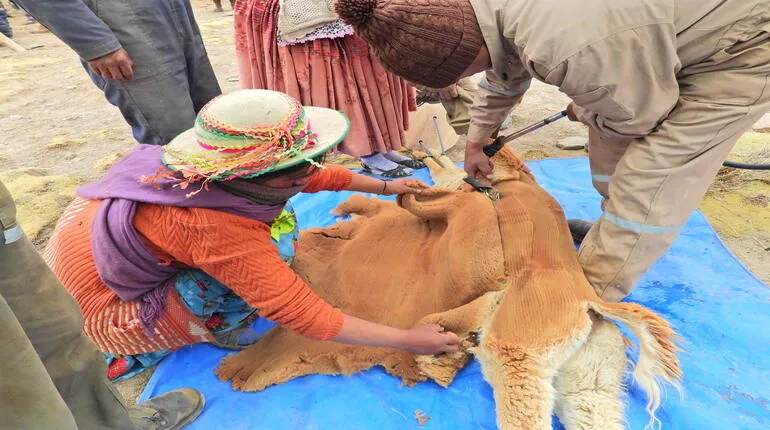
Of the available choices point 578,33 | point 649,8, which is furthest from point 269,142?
point 649,8

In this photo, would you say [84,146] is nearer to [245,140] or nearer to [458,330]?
[245,140]

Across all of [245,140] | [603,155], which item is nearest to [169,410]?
[245,140]

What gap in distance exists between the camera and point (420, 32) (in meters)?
1.22

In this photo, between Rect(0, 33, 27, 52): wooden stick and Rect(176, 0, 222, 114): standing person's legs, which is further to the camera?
Rect(0, 33, 27, 52): wooden stick

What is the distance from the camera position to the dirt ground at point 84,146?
2258 millimetres

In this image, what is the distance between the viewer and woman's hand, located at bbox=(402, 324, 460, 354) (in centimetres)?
136

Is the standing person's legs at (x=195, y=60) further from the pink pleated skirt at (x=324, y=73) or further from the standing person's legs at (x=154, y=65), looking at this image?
the pink pleated skirt at (x=324, y=73)

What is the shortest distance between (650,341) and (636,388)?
29 cm

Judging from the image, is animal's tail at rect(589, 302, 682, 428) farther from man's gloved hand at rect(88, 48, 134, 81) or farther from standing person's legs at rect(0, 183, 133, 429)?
man's gloved hand at rect(88, 48, 134, 81)

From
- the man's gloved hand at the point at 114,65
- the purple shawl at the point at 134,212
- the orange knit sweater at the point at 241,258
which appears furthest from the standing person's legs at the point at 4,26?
the orange knit sweater at the point at 241,258

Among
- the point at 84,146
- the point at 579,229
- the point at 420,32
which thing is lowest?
the point at 84,146

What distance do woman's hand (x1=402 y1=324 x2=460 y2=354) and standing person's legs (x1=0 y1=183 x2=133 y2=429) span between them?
0.76 m

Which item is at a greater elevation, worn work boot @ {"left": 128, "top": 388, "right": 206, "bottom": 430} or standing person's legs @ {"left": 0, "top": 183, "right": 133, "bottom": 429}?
standing person's legs @ {"left": 0, "top": 183, "right": 133, "bottom": 429}

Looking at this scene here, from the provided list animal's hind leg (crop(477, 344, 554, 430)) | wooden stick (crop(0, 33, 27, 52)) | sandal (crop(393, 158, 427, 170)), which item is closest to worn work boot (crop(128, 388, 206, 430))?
animal's hind leg (crop(477, 344, 554, 430))
